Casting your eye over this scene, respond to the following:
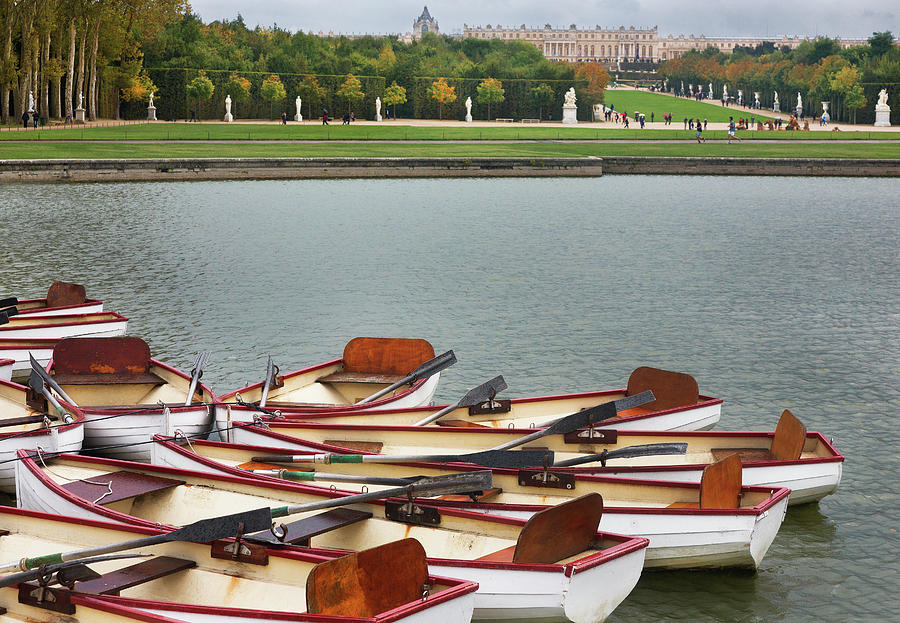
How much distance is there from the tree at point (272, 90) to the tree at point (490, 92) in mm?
18363

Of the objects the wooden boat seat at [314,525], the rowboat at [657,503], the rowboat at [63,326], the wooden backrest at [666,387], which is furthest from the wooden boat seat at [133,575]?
the rowboat at [63,326]

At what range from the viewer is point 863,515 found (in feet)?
44.2

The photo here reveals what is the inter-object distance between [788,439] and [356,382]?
6.40 meters

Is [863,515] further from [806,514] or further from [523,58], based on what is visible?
[523,58]

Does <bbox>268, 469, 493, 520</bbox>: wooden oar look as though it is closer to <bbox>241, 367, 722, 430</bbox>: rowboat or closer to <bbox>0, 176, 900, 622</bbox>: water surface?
<bbox>0, 176, 900, 622</bbox>: water surface

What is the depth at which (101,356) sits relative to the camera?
16.4 m

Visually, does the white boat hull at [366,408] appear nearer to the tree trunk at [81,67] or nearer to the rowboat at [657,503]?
the rowboat at [657,503]

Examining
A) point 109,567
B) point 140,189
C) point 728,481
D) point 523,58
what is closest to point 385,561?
point 109,567

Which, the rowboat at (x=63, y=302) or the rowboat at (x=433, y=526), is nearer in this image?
the rowboat at (x=433, y=526)

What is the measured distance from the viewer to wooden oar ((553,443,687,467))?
12.1 m

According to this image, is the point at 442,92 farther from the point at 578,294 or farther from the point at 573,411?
the point at 573,411

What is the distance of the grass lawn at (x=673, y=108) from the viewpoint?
108188 millimetres

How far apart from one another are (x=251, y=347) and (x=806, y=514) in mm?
11287

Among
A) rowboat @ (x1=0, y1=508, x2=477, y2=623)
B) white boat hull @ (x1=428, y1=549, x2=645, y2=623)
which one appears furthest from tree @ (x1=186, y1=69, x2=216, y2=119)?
white boat hull @ (x1=428, y1=549, x2=645, y2=623)
